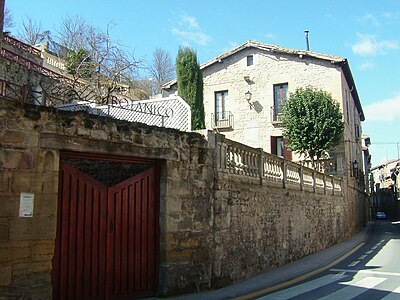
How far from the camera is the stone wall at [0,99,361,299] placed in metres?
5.36

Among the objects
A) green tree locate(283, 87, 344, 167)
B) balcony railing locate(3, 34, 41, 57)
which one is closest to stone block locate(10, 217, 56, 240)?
green tree locate(283, 87, 344, 167)

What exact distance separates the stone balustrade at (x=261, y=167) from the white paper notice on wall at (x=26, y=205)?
4.12m

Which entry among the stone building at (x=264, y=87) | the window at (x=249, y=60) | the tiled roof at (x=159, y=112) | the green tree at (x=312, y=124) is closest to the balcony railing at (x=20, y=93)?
the tiled roof at (x=159, y=112)

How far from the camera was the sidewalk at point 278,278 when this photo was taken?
7.62 metres

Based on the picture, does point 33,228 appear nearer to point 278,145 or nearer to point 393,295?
point 393,295

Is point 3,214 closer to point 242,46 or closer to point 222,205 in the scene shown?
point 222,205

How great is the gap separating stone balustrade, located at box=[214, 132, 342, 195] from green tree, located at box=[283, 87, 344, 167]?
5037 mm

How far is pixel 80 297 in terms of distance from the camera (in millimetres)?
6020

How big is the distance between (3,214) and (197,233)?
3.74 m

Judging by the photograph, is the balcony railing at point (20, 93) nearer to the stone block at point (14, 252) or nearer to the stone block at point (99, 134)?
the stone block at point (99, 134)

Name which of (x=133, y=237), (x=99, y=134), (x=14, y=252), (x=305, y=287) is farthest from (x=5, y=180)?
(x=305, y=287)

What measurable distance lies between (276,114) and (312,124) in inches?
148

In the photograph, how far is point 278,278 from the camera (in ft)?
31.8

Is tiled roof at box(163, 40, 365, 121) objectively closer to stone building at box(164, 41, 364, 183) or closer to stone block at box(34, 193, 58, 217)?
stone building at box(164, 41, 364, 183)
